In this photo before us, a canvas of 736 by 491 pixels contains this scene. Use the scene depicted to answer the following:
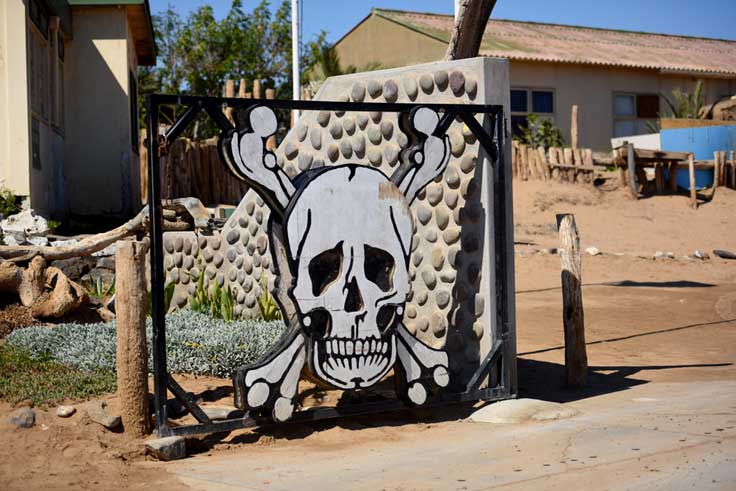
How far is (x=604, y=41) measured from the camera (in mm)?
35500

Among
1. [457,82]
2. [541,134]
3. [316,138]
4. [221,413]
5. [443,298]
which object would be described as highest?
[541,134]

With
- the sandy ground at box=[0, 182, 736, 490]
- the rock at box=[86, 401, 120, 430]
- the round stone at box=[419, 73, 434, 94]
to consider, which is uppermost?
the round stone at box=[419, 73, 434, 94]

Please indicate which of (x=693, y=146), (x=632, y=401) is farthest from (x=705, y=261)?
(x=632, y=401)

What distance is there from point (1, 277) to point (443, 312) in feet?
13.9

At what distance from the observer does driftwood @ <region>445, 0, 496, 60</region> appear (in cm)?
1099

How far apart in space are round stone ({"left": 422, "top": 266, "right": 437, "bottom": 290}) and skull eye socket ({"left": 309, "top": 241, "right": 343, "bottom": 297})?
1319 mm

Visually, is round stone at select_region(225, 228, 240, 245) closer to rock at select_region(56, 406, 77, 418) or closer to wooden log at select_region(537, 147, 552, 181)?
rock at select_region(56, 406, 77, 418)

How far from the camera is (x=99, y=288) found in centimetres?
1023

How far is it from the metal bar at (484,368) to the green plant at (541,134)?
2096 cm

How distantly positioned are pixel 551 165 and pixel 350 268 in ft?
58.8

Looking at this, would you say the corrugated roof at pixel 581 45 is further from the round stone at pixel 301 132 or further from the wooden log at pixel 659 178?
the round stone at pixel 301 132

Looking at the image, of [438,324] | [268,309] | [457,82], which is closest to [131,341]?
[438,324]

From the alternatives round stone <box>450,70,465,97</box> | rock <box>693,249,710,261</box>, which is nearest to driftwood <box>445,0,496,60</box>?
round stone <box>450,70,465,97</box>

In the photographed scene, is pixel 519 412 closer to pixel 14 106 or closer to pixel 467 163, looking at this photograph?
pixel 467 163
